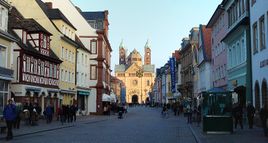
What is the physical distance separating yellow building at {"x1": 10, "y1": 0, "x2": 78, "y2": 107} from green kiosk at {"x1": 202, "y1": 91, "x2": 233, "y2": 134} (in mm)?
25784

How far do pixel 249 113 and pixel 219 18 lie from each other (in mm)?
23431

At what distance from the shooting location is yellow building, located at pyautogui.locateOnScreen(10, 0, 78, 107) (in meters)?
51.3

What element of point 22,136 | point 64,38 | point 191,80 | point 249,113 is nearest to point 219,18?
point 64,38

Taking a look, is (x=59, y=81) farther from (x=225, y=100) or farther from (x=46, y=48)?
(x=225, y=100)

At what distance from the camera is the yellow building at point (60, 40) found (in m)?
51.3

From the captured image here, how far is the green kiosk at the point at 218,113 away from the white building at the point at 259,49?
3960mm

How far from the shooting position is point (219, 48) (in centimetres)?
5147

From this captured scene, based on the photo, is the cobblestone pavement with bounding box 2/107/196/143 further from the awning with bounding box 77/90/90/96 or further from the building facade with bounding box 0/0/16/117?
the awning with bounding box 77/90/90/96

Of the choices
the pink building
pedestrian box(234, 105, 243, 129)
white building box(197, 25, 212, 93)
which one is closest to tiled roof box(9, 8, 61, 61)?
the pink building

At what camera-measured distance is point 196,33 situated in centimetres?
8450

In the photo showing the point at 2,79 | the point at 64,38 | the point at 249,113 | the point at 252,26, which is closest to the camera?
the point at 249,113

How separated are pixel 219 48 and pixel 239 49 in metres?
13.8

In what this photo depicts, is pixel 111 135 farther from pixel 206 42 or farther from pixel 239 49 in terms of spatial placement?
pixel 206 42

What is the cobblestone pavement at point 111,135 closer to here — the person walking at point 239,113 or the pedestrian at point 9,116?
the pedestrian at point 9,116
